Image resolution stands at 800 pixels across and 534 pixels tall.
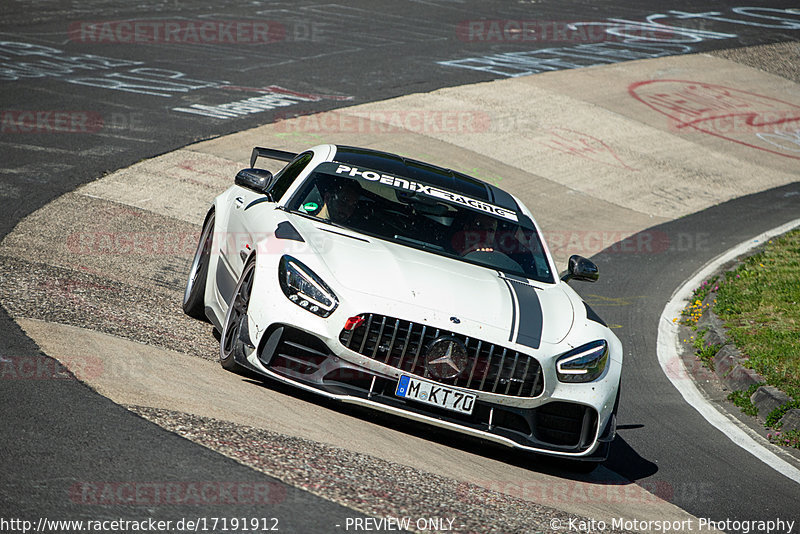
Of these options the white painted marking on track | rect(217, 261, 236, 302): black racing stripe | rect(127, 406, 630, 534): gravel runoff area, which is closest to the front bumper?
rect(127, 406, 630, 534): gravel runoff area

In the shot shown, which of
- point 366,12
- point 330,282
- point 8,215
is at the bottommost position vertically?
point 8,215

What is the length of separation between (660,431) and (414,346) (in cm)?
282

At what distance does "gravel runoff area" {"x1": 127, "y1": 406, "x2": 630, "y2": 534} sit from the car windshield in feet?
6.84

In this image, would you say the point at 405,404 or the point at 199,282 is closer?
the point at 405,404

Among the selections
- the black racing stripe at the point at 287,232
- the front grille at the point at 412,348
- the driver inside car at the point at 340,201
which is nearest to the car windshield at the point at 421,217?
the driver inside car at the point at 340,201

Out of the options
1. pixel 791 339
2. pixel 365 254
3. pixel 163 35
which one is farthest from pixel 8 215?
pixel 163 35

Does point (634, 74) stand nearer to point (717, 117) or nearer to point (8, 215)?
point (717, 117)

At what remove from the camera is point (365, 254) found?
605 cm

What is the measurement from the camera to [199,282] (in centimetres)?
739

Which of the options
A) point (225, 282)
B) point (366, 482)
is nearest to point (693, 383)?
point (225, 282)

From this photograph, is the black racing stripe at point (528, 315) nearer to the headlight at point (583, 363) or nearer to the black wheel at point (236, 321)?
the headlight at point (583, 363)

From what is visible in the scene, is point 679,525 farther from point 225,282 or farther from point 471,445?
point 225,282

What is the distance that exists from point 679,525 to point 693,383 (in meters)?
3.77

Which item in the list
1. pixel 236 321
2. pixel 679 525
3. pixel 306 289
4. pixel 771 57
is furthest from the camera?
pixel 771 57
